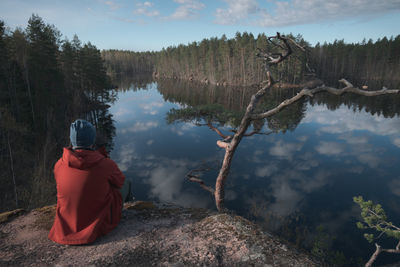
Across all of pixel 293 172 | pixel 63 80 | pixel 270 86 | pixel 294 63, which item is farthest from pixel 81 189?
pixel 294 63

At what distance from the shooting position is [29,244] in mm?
3590

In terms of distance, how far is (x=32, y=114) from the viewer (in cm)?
2177

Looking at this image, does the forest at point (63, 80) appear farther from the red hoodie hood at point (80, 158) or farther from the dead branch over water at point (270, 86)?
the red hoodie hood at point (80, 158)

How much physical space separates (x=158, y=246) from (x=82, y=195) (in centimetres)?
146

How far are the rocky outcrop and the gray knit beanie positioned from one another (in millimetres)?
1607

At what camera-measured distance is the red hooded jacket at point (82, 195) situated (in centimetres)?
325

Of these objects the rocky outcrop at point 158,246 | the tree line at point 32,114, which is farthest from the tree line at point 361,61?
the rocky outcrop at point 158,246

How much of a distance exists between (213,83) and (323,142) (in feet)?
202

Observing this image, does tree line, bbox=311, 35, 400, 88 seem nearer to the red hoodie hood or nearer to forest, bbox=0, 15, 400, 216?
forest, bbox=0, 15, 400, 216

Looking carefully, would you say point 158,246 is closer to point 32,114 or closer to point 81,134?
point 81,134

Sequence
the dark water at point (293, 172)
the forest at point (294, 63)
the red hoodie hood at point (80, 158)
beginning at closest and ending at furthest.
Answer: the red hoodie hood at point (80, 158), the dark water at point (293, 172), the forest at point (294, 63)

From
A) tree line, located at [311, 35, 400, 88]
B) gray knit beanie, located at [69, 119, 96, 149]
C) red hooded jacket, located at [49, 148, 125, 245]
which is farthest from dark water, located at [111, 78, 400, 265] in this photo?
tree line, located at [311, 35, 400, 88]

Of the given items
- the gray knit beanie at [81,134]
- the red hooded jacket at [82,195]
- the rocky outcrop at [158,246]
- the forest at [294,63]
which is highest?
the forest at [294,63]

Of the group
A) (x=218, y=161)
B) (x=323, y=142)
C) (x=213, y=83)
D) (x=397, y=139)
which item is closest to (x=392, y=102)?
(x=397, y=139)
